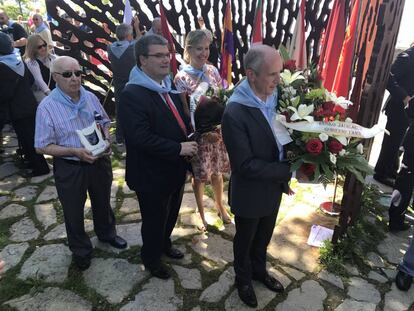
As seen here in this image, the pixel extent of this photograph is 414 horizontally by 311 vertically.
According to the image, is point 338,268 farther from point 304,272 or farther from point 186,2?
point 186,2

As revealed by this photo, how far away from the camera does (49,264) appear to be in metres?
3.43

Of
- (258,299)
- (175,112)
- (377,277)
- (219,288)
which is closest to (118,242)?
(219,288)

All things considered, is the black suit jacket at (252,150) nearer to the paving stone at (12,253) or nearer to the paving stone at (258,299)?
the paving stone at (258,299)

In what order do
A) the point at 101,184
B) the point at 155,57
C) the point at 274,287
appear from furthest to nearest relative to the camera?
the point at 101,184
the point at 274,287
the point at 155,57

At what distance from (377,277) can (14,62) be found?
5.12 meters

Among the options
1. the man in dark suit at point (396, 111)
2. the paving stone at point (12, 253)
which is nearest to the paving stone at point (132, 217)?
the paving stone at point (12, 253)

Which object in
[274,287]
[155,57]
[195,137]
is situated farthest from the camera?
[274,287]

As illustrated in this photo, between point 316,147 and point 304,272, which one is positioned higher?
point 316,147

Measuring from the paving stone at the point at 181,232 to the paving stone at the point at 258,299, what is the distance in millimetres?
1017

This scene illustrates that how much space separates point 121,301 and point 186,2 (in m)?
6.36

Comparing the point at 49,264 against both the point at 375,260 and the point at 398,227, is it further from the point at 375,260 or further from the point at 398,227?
the point at 398,227

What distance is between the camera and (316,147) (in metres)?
2.25

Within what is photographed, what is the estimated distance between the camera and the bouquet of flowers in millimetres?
2324

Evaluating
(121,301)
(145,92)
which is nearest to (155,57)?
(145,92)
